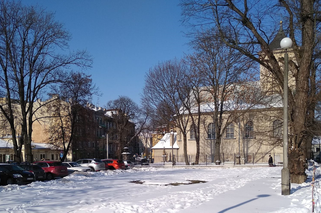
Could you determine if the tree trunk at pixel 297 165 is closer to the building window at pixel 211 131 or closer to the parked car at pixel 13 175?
the parked car at pixel 13 175

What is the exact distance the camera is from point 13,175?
20.4 meters

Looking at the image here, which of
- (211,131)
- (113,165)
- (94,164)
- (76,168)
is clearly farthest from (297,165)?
(211,131)

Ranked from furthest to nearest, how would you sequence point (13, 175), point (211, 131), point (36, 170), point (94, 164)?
point (211, 131) < point (94, 164) < point (36, 170) < point (13, 175)

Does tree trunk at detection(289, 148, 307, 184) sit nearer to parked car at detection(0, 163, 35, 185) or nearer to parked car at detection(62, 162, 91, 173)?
parked car at detection(0, 163, 35, 185)

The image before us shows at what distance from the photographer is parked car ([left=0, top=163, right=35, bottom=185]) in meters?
19.9

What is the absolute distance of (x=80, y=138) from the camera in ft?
166

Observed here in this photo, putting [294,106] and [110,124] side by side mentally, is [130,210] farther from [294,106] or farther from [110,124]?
[110,124]

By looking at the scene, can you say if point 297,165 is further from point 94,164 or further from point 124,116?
point 124,116

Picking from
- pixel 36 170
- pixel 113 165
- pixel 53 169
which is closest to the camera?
pixel 36 170

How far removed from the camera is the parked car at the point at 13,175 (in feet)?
65.3

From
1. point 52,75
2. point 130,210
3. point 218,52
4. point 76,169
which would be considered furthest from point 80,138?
point 130,210

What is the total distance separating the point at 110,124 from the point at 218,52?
55.9m

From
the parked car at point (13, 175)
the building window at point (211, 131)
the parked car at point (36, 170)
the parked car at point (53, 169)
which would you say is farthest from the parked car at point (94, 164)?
the building window at point (211, 131)

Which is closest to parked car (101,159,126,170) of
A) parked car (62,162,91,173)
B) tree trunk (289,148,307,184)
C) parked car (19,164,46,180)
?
parked car (62,162,91,173)
